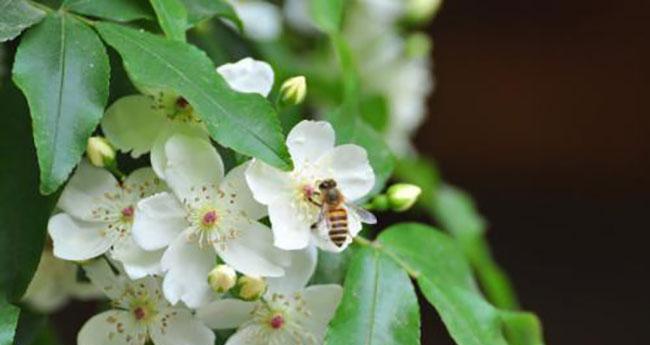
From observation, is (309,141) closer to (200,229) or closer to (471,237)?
(200,229)

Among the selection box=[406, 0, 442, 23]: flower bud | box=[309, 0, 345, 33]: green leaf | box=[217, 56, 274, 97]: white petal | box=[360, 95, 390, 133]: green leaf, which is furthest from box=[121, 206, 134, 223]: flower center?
box=[406, 0, 442, 23]: flower bud

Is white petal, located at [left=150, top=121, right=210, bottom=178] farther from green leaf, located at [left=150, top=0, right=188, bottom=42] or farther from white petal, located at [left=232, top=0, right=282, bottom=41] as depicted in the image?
white petal, located at [left=232, top=0, right=282, bottom=41]

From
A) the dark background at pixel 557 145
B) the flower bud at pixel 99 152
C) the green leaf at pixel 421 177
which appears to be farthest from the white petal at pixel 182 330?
the dark background at pixel 557 145

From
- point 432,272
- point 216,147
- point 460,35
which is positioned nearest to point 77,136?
point 216,147

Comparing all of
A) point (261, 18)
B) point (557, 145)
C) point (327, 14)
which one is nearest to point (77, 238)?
point (327, 14)

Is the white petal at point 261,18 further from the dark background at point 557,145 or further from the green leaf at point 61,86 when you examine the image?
the dark background at point 557,145
